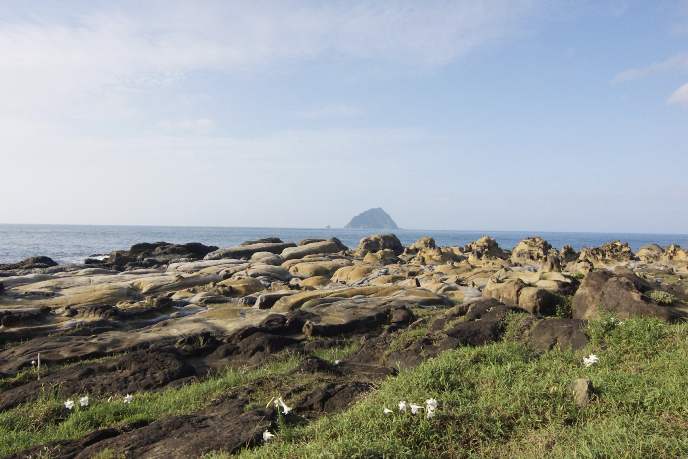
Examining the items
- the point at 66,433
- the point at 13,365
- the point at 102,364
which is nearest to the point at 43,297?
the point at 13,365

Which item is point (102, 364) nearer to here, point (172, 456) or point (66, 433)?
point (66, 433)

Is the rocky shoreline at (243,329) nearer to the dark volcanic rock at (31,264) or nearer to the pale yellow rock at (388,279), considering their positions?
the pale yellow rock at (388,279)

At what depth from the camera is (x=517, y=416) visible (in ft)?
16.8

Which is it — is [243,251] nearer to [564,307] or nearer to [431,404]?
[564,307]

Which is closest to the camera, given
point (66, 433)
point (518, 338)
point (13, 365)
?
point (66, 433)

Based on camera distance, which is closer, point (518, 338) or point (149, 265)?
point (518, 338)

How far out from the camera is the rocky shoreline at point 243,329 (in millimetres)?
6055

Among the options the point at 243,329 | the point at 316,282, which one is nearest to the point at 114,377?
the point at 243,329

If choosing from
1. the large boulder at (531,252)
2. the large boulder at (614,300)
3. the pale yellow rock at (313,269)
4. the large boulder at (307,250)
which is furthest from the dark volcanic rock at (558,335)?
the large boulder at (307,250)

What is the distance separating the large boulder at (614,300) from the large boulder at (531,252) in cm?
2227

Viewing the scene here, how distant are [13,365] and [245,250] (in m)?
33.1

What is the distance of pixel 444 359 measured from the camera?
7051 millimetres

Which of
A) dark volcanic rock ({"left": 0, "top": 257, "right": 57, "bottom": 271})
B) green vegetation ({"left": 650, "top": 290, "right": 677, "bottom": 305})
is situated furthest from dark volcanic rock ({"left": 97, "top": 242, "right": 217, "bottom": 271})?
green vegetation ({"left": 650, "top": 290, "right": 677, "bottom": 305})

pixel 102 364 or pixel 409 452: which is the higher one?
pixel 409 452
